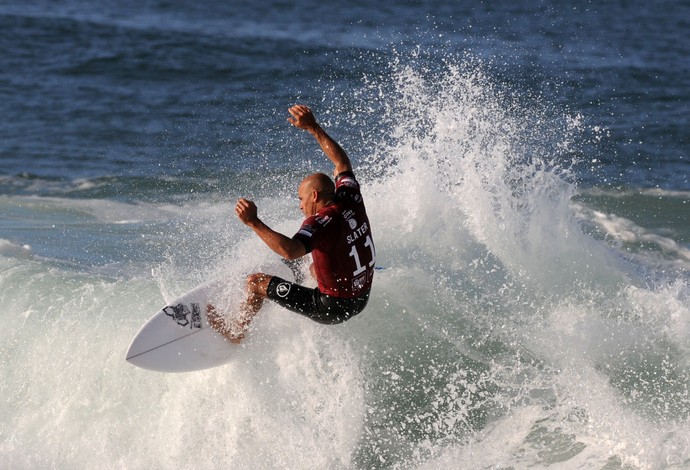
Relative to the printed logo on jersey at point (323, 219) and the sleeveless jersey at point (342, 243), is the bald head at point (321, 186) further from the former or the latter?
the printed logo on jersey at point (323, 219)

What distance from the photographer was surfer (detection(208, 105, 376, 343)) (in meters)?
5.72

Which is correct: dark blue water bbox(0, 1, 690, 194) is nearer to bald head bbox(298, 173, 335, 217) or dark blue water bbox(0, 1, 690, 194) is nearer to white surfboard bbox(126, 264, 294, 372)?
white surfboard bbox(126, 264, 294, 372)

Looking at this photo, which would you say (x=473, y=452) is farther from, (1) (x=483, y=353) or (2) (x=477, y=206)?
(2) (x=477, y=206)

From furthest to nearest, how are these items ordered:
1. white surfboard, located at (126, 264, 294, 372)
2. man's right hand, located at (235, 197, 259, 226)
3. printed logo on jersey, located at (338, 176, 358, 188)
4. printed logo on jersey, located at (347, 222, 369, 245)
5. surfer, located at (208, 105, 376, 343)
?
white surfboard, located at (126, 264, 294, 372) < printed logo on jersey, located at (338, 176, 358, 188) < printed logo on jersey, located at (347, 222, 369, 245) < surfer, located at (208, 105, 376, 343) < man's right hand, located at (235, 197, 259, 226)

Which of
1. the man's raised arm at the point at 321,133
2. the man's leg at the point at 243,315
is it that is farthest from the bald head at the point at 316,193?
the man's leg at the point at 243,315

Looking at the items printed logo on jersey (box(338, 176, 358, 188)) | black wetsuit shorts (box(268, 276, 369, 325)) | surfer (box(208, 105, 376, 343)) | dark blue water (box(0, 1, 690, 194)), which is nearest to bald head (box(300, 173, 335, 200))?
surfer (box(208, 105, 376, 343))

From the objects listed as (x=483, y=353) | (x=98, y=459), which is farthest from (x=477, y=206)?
(x=98, y=459)

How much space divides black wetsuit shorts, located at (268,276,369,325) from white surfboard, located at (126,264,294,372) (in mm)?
397

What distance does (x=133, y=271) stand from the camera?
963 centimetres

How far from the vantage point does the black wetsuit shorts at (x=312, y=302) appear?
625 cm

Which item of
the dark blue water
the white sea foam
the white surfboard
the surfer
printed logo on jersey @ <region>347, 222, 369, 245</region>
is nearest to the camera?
the surfer

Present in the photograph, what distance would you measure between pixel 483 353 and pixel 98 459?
3.22 metres

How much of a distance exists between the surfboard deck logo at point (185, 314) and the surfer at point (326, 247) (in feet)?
1.13

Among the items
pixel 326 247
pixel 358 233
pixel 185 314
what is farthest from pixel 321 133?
pixel 185 314
